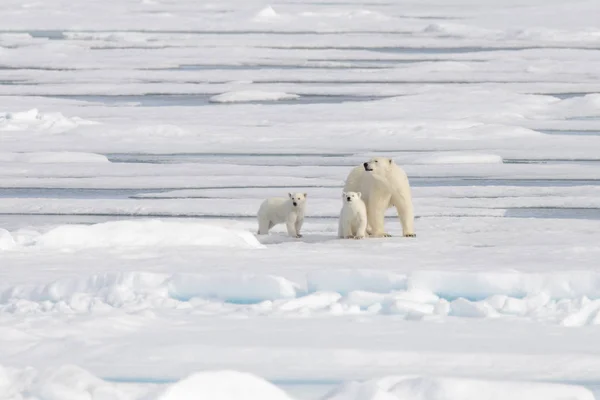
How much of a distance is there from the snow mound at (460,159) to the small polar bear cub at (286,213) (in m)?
2.69

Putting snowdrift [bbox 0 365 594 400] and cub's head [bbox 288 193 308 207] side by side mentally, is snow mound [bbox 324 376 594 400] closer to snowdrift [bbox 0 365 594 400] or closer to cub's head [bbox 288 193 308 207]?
snowdrift [bbox 0 365 594 400]

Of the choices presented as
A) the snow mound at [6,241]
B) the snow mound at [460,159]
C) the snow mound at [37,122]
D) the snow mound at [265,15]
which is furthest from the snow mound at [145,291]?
the snow mound at [265,15]

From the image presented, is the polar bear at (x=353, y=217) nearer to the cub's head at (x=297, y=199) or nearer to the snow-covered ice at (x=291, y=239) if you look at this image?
the snow-covered ice at (x=291, y=239)

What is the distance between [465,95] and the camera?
41.8 feet

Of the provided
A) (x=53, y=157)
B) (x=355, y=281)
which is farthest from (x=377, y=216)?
(x=53, y=157)

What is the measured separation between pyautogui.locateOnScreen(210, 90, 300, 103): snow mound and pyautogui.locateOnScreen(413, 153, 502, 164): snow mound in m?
4.41

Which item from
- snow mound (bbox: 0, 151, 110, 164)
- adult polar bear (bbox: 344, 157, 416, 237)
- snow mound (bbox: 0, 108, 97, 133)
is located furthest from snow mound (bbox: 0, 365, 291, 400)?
snow mound (bbox: 0, 108, 97, 133)

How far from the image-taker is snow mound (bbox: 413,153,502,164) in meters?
8.71

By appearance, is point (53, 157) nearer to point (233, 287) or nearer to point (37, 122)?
point (37, 122)

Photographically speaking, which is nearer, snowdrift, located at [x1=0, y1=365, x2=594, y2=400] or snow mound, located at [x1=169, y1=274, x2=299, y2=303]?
snowdrift, located at [x1=0, y1=365, x2=594, y2=400]

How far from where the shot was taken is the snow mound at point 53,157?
8.94 meters

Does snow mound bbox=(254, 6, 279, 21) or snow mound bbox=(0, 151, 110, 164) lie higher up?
snow mound bbox=(254, 6, 279, 21)

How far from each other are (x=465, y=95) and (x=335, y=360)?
950 cm

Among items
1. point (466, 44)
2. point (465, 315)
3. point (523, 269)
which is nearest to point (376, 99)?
point (466, 44)
